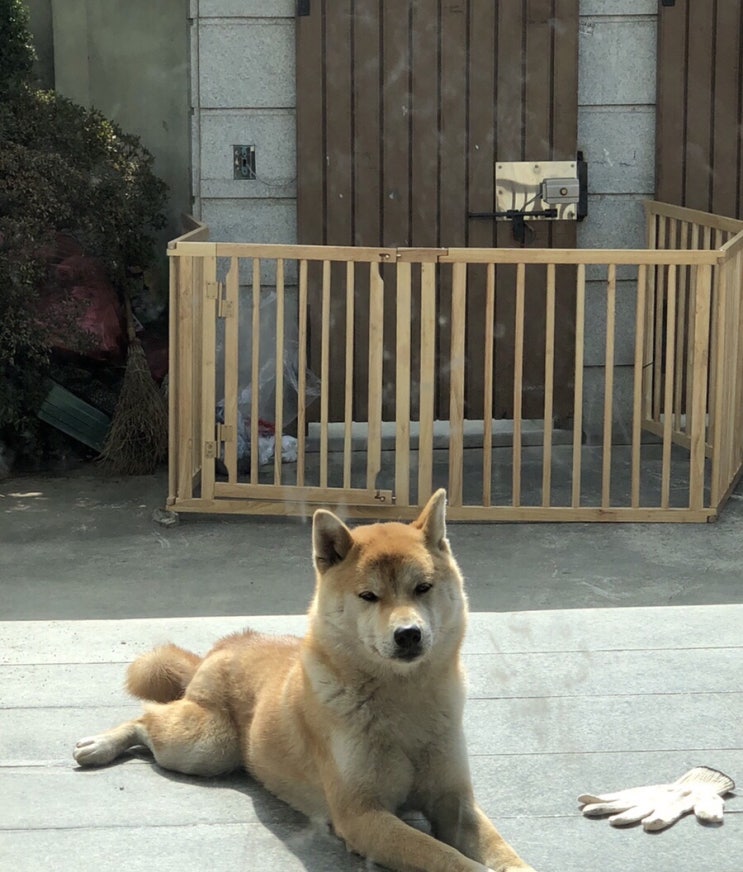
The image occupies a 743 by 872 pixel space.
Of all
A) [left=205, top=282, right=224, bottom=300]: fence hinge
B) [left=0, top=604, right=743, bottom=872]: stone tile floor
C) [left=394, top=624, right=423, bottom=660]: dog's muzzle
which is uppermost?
[left=205, top=282, right=224, bottom=300]: fence hinge

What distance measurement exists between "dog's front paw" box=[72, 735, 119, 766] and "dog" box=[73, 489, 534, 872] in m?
0.50

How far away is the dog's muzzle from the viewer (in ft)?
11.0

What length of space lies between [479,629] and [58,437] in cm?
374

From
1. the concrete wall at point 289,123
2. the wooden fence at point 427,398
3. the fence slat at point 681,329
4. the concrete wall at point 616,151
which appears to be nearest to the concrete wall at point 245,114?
the concrete wall at point 289,123

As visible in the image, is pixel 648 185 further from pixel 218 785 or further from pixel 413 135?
pixel 218 785

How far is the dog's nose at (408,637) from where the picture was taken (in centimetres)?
336

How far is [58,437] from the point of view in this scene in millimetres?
8219

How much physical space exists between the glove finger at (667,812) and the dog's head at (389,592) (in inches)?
24.6

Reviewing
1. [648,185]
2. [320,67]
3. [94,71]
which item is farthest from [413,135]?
[94,71]

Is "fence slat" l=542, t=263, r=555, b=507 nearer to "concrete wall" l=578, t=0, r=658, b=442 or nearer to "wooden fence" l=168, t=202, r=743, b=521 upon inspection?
"wooden fence" l=168, t=202, r=743, b=521

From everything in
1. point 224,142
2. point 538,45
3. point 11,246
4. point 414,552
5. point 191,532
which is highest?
point 538,45

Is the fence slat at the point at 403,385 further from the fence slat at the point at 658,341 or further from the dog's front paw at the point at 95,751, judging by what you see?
the dog's front paw at the point at 95,751

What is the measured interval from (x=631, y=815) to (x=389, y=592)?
2.73 feet

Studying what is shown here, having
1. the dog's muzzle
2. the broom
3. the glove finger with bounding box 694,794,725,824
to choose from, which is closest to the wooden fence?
the broom
